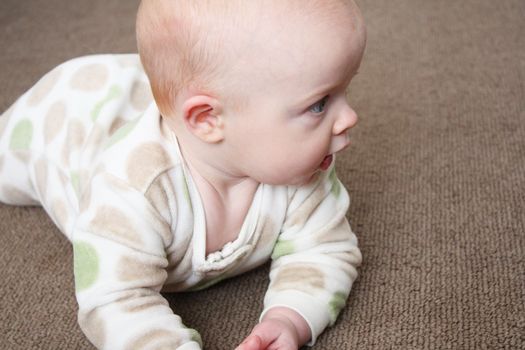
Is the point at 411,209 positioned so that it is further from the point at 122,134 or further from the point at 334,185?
the point at 122,134

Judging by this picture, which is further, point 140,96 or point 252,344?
point 140,96

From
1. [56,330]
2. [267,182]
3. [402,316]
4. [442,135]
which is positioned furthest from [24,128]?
[442,135]

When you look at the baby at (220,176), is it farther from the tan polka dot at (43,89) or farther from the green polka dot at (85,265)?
the tan polka dot at (43,89)

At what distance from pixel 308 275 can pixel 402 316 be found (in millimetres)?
132

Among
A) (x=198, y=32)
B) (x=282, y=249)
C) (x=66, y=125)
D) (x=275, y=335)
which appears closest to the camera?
(x=198, y=32)

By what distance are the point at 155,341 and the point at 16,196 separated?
0.46 metres

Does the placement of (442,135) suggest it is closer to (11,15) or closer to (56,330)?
(56,330)

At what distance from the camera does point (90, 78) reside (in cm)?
98

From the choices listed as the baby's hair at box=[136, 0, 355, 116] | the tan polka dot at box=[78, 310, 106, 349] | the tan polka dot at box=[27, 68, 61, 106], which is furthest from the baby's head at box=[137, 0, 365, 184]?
the tan polka dot at box=[27, 68, 61, 106]

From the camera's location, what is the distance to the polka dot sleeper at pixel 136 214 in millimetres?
712

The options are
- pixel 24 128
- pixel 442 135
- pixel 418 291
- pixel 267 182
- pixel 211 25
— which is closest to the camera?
pixel 211 25

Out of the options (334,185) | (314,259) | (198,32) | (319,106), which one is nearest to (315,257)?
(314,259)

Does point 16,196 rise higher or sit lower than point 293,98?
lower

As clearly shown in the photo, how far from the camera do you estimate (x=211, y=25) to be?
0.64 meters
